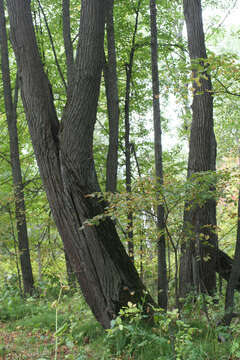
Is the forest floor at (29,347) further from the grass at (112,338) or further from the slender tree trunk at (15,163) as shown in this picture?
the slender tree trunk at (15,163)

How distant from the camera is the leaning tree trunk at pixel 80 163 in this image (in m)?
4.11

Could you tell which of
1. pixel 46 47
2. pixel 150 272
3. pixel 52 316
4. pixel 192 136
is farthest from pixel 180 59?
pixel 52 316

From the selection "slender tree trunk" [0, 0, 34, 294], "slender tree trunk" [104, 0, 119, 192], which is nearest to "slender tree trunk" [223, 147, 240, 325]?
"slender tree trunk" [104, 0, 119, 192]

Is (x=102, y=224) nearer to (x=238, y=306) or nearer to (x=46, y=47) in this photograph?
(x=238, y=306)

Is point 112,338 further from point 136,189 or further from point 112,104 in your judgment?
point 112,104

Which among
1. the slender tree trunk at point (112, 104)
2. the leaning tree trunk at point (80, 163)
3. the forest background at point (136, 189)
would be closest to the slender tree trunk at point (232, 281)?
the forest background at point (136, 189)

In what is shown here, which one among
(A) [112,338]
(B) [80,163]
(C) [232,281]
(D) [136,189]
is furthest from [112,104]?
(A) [112,338]

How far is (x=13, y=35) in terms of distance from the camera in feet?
14.6

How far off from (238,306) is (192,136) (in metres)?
2.64

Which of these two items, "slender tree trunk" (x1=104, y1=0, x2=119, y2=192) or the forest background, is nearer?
the forest background

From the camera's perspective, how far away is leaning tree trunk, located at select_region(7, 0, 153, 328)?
4109 millimetres

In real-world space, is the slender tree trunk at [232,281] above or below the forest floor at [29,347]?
above

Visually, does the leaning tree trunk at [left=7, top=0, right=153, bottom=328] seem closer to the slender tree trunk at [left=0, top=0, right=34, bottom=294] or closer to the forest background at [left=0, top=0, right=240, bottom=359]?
the forest background at [left=0, top=0, right=240, bottom=359]

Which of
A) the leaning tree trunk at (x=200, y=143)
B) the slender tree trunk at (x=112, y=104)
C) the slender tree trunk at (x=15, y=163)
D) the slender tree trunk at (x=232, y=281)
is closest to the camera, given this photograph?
the slender tree trunk at (x=232, y=281)
